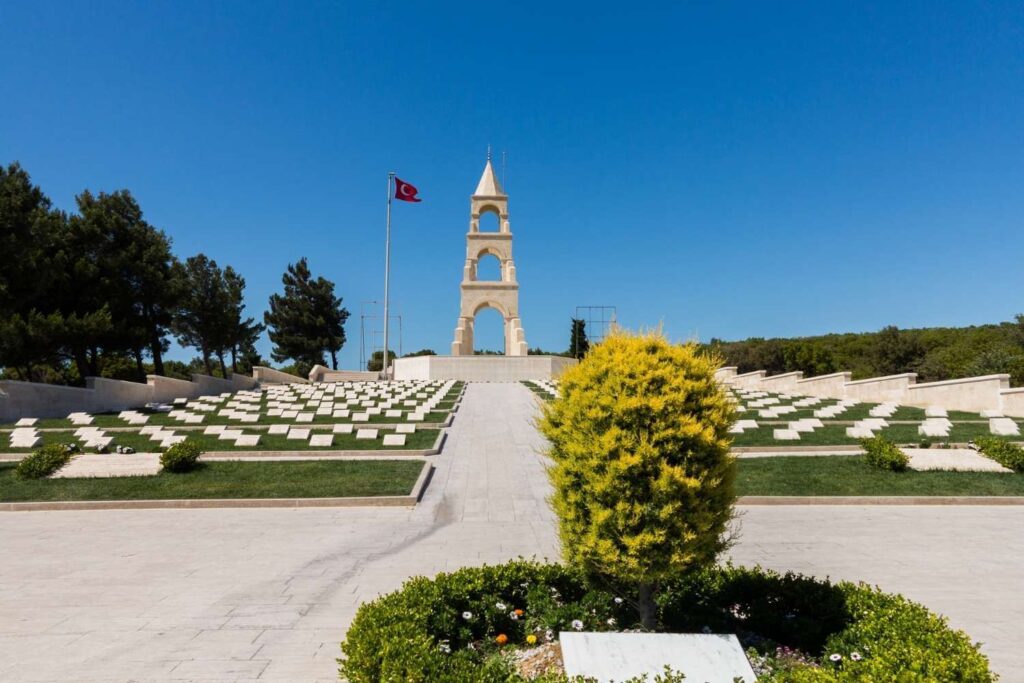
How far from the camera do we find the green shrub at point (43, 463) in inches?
456

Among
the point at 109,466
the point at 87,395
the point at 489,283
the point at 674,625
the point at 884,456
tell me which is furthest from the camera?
the point at 489,283

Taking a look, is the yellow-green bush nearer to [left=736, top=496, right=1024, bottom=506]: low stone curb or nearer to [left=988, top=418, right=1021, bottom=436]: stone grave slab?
[left=736, top=496, right=1024, bottom=506]: low stone curb

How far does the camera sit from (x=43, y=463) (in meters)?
11.7

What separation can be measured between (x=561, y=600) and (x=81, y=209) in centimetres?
3748

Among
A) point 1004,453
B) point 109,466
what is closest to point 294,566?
point 109,466

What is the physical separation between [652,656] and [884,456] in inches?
424

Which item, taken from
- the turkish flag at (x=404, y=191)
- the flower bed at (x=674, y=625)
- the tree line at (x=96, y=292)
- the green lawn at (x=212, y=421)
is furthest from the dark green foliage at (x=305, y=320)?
the flower bed at (x=674, y=625)

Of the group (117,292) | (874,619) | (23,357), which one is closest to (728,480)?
(874,619)

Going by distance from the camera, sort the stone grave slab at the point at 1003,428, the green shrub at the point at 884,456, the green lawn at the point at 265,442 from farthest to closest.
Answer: the stone grave slab at the point at 1003,428
the green lawn at the point at 265,442
the green shrub at the point at 884,456

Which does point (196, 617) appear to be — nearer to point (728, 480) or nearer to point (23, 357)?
point (728, 480)

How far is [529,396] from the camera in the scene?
29.2m

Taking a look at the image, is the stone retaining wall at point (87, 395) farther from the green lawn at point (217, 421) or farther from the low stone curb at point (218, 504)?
the low stone curb at point (218, 504)

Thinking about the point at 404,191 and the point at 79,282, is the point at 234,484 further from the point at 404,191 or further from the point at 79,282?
the point at 404,191

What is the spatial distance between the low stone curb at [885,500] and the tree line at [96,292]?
90.8 feet
